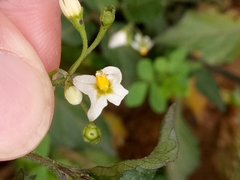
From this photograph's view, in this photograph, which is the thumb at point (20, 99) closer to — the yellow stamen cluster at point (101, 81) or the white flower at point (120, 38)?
the yellow stamen cluster at point (101, 81)

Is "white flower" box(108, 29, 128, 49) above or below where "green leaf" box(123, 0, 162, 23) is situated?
below

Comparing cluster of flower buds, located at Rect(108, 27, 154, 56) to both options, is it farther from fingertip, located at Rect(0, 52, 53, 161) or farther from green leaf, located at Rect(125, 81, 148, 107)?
fingertip, located at Rect(0, 52, 53, 161)

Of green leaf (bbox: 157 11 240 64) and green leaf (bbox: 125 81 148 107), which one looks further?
green leaf (bbox: 157 11 240 64)

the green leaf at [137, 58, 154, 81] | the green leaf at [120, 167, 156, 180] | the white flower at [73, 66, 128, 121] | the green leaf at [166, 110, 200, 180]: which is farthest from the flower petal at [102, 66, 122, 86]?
the green leaf at [166, 110, 200, 180]

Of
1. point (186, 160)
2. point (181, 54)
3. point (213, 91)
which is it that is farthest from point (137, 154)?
point (181, 54)

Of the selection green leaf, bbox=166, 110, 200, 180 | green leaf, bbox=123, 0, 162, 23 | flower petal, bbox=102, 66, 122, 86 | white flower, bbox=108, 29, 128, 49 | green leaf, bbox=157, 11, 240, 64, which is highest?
flower petal, bbox=102, 66, 122, 86

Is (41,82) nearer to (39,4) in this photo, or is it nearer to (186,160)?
(39,4)

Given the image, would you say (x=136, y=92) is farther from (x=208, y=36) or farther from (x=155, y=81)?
(x=208, y=36)
